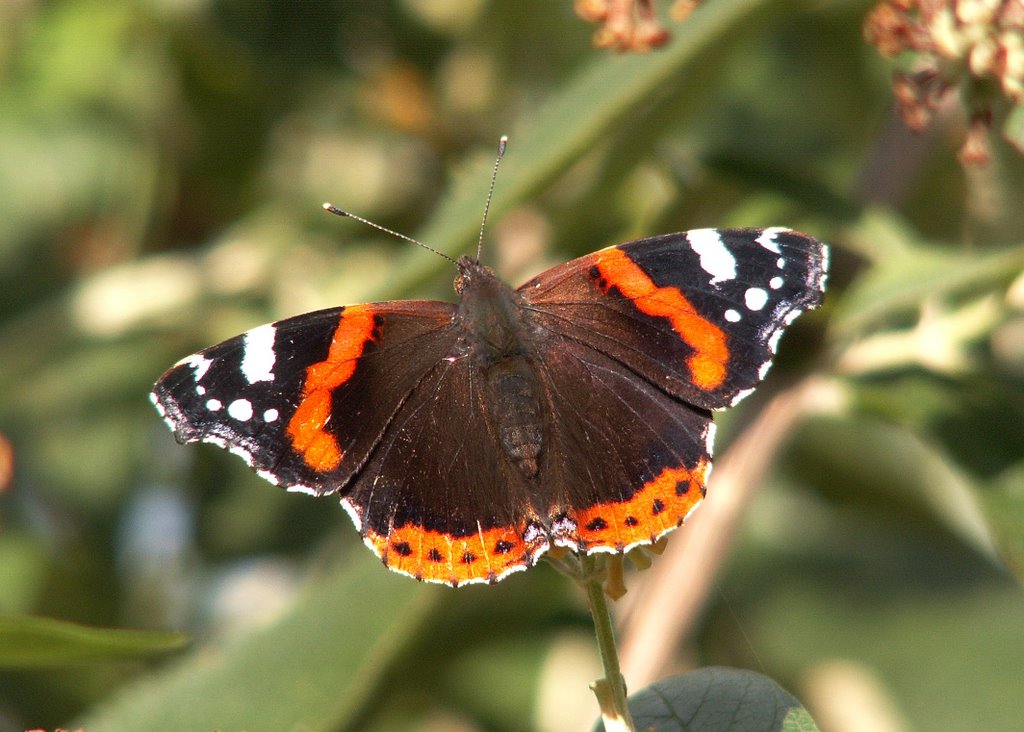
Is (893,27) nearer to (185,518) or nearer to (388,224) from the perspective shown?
(388,224)

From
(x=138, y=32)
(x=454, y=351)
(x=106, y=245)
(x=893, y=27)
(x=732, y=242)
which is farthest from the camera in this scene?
(x=106, y=245)

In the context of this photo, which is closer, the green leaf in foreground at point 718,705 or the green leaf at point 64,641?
the green leaf in foreground at point 718,705

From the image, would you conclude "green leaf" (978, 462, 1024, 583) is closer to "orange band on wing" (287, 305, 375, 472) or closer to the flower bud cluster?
the flower bud cluster

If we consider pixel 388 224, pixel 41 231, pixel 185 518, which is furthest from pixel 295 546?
pixel 41 231

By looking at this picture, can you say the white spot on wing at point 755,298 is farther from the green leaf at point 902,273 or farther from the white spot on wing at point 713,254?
the green leaf at point 902,273

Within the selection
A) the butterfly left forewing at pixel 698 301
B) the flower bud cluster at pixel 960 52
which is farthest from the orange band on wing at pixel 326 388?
the flower bud cluster at pixel 960 52

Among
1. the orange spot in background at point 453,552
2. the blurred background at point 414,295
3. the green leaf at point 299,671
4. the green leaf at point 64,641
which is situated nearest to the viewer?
the green leaf at point 64,641

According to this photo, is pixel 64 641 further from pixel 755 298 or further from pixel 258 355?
pixel 755 298
